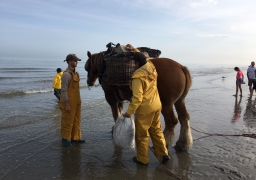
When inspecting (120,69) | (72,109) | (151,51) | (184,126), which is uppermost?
(151,51)

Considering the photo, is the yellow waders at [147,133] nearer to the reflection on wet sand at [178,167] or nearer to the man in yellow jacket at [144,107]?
the man in yellow jacket at [144,107]

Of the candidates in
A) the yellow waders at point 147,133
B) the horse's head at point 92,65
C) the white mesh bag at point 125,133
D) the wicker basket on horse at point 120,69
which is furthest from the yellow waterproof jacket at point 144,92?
the horse's head at point 92,65

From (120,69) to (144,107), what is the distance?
1.02 meters

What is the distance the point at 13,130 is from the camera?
5.82 m

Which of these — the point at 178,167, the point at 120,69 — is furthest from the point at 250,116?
the point at 120,69

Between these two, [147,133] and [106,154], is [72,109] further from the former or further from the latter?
[147,133]

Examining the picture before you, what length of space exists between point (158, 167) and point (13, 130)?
4098 millimetres

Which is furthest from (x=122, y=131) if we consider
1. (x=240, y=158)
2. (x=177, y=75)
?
(x=240, y=158)

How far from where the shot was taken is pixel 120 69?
4168 millimetres

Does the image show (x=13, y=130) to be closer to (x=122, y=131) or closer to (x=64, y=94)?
(x=64, y=94)

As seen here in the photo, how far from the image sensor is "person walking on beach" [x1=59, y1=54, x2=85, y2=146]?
4426mm

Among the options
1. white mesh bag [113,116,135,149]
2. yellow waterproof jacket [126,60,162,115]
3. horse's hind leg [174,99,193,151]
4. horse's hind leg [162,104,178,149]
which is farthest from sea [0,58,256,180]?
yellow waterproof jacket [126,60,162,115]

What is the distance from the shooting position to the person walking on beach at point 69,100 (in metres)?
4.43

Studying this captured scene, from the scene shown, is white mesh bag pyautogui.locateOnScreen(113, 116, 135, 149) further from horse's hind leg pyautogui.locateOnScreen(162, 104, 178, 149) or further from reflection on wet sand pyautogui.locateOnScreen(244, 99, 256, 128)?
reflection on wet sand pyautogui.locateOnScreen(244, 99, 256, 128)
